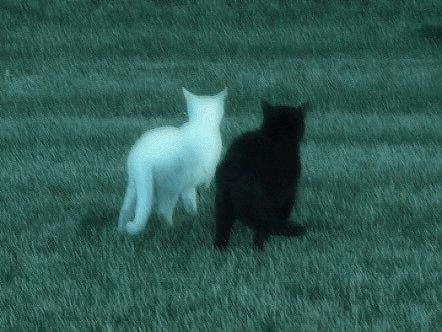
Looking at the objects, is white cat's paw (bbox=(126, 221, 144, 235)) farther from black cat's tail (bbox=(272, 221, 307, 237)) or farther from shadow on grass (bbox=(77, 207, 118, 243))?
black cat's tail (bbox=(272, 221, 307, 237))

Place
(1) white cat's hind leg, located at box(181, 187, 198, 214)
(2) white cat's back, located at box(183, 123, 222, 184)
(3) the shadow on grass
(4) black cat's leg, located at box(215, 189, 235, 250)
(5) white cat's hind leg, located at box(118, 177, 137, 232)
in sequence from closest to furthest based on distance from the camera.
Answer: (4) black cat's leg, located at box(215, 189, 235, 250) < (2) white cat's back, located at box(183, 123, 222, 184) < (5) white cat's hind leg, located at box(118, 177, 137, 232) < (3) the shadow on grass < (1) white cat's hind leg, located at box(181, 187, 198, 214)

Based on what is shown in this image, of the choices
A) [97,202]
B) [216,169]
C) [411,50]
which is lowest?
[411,50]

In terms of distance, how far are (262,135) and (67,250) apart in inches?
49.6

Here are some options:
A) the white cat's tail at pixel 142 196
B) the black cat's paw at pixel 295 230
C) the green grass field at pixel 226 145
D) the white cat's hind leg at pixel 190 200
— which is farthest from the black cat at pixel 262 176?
the white cat's hind leg at pixel 190 200

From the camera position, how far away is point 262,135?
5.09 m

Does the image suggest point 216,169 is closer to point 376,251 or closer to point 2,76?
point 376,251

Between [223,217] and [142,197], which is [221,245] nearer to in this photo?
[223,217]

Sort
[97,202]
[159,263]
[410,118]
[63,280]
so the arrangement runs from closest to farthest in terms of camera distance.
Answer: [63,280]
[159,263]
[97,202]
[410,118]

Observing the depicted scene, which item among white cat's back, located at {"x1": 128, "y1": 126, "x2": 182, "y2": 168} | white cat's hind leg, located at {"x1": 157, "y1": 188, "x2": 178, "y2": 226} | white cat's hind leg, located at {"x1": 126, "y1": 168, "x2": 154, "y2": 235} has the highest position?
white cat's back, located at {"x1": 128, "y1": 126, "x2": 182, "y2": 168}

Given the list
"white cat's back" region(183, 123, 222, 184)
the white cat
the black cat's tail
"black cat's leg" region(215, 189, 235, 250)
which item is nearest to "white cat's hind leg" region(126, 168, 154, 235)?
the white cat

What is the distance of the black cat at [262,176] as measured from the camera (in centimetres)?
452

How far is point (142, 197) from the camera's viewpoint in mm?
4984

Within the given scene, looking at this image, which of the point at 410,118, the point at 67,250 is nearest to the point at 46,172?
the point at 67,250

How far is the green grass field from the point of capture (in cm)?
419
